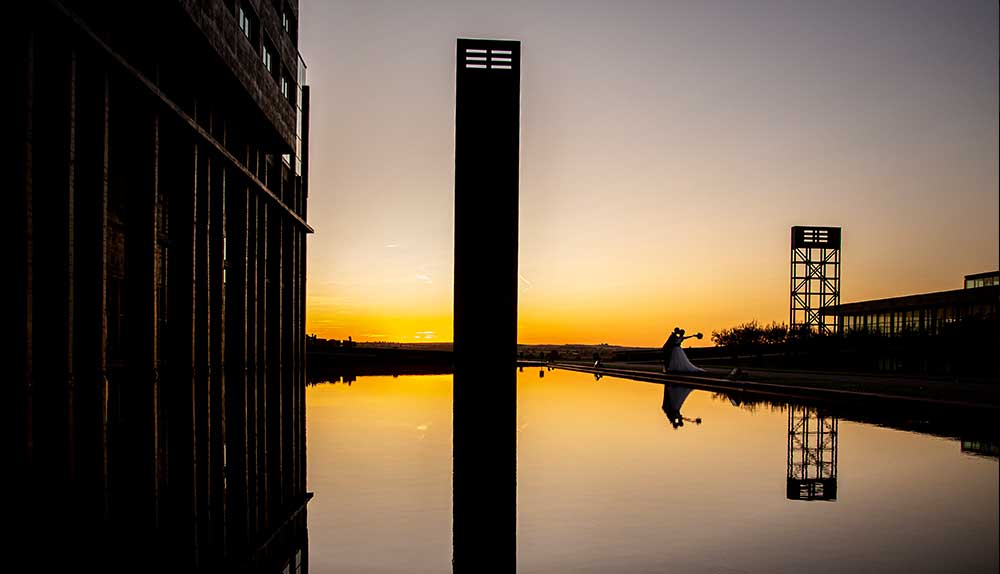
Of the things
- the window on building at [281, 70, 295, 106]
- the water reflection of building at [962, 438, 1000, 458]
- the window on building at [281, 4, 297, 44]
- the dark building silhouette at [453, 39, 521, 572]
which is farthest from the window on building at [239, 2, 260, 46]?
the water reflection of building at [962, 438, 1000, 458]

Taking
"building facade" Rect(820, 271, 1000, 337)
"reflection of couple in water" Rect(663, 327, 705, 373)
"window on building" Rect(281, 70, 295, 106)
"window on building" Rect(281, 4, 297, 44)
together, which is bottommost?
"reflection of couple in water" Rect(663, 327, 705, 373)

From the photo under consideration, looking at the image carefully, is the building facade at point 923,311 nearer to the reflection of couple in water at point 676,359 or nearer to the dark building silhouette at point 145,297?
the reflection of couple in water at point 676,359

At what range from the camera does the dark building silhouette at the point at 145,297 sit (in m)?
8.48

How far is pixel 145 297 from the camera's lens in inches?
861

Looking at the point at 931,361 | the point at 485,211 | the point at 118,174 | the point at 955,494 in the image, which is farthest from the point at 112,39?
the point at 931,361

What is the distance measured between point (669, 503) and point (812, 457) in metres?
4.37

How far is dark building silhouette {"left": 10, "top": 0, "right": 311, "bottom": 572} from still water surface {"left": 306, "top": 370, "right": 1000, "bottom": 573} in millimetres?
758

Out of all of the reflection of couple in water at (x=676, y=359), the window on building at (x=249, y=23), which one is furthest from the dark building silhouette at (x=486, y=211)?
the reflection of couple in water at (x=676, y=359)

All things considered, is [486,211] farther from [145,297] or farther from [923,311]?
[923,311]

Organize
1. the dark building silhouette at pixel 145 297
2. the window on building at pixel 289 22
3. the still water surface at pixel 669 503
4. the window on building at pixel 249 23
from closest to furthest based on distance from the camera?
the still water surface at pixel 669 503 < the dark building silhouette at pixel 145 297 < the window on building at pixel 249 23 < the window on building at pixel 289 22

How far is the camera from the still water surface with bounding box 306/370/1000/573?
662 cm

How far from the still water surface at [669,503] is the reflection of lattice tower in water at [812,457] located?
160mm

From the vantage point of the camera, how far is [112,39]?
840 inches

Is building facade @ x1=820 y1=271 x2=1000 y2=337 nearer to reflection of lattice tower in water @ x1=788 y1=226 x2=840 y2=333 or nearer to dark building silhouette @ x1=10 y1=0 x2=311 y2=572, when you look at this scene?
reflection of lattice tower in water @ x1=788 y1=226 x2=840 y2=333
